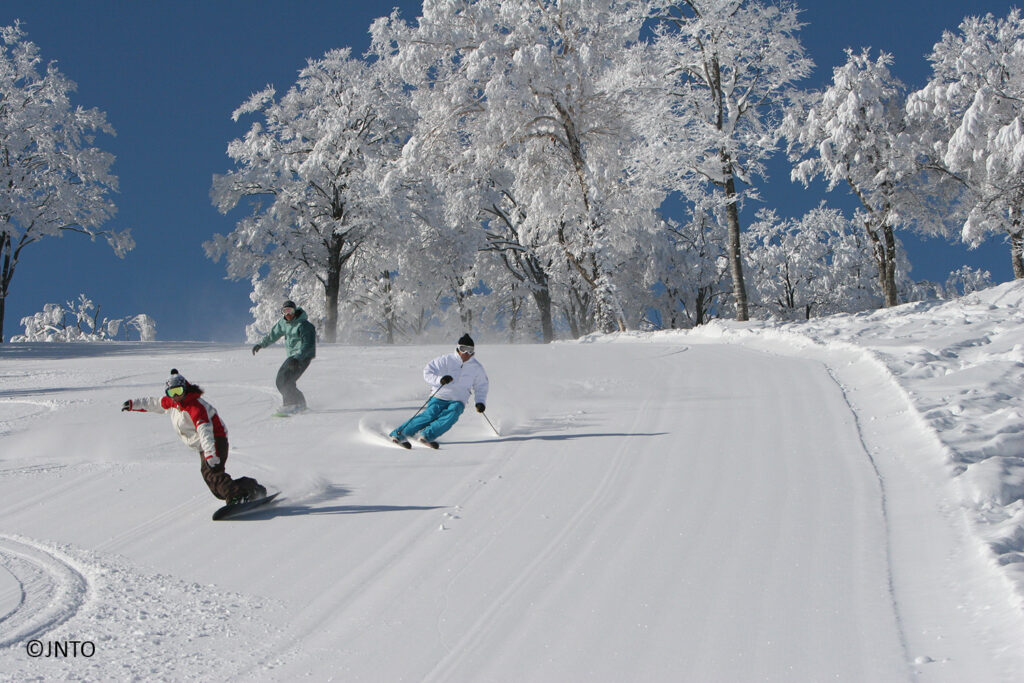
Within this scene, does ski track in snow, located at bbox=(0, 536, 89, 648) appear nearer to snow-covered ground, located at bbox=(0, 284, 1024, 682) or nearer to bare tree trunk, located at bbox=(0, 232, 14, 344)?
snow-covered ground, located at bbox=(0, 284, 1024, 682)

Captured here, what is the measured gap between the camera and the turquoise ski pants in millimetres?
9727

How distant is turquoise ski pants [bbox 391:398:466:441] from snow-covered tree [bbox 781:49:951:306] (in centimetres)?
2529

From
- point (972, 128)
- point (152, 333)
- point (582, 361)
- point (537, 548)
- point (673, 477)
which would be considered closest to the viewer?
point (537, 548)

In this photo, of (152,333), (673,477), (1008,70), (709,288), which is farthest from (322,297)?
(152,333)

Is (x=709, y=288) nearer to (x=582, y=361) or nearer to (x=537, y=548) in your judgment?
(x=582, y=361)

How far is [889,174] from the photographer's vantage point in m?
31.0

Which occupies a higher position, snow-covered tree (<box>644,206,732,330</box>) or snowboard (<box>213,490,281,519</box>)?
snow-covered tree (<box>644,206,732,330</box>)

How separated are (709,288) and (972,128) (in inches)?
831

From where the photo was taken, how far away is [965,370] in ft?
35.1

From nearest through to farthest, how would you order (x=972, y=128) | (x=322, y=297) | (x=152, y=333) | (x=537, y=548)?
(x=537, y=548)
(x=972, y=128)
(x=322, y=297)
(x=152, y=333)

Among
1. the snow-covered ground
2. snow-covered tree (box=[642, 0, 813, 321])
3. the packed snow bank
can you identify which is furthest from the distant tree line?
the snow-covered ground

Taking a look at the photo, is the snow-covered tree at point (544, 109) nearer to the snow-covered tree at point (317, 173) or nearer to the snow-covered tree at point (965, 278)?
the snow-covered tree at point (317, 173)

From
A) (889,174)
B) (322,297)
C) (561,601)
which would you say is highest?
(889,174)

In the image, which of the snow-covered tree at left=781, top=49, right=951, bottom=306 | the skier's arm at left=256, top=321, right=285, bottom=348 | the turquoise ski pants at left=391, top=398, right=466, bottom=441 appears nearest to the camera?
the turquoise ski pants at left=391, top=398, right=466, bottom=441
